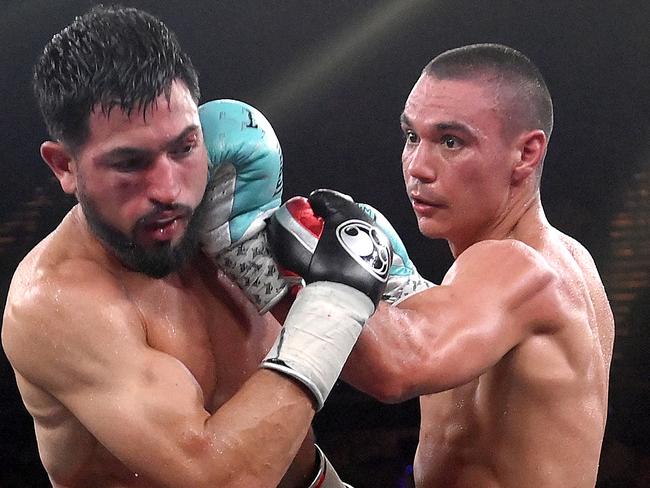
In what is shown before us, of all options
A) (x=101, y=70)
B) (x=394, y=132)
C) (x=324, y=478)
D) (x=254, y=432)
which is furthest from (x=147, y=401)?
(x=394, y=132)

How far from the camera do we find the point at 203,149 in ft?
4.83

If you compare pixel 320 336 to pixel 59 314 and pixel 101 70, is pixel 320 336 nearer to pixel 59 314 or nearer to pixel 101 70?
pixel 59 314

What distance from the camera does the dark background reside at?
152 inches

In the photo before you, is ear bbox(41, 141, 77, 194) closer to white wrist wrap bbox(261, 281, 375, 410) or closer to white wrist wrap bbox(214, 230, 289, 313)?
white wrist wrap bbox(214, 230, 289, 313)

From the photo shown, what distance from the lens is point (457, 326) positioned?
1.48m

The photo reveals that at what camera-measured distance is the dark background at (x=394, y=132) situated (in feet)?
12.6

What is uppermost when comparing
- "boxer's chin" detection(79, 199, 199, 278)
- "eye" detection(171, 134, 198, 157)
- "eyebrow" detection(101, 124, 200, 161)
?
"eyebrow" detection(101, 124, 200, 161)

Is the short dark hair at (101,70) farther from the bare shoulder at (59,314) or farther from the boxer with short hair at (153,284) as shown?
the bare shoulder at (59,314)

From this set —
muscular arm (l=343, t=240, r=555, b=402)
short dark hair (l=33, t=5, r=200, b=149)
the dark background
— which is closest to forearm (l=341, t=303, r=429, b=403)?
muscular arm (l=343, t=240, r=555, b=402)

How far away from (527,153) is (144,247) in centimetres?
79

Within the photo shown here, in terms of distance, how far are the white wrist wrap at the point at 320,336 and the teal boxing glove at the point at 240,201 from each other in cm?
13

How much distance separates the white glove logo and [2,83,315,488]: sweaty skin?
0.23 metres

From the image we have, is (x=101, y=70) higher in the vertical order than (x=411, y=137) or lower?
higher

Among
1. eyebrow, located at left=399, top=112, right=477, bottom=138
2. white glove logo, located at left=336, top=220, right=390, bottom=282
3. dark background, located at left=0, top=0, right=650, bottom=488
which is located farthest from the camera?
dark background, located at left=0, top=0, right=650, bottom=488
